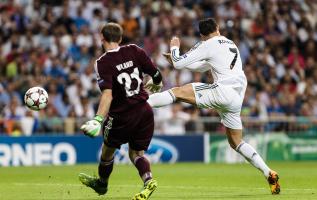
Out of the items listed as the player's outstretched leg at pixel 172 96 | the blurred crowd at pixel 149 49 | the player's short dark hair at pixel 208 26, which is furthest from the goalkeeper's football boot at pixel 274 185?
the blurred crowd at pixel 149 49

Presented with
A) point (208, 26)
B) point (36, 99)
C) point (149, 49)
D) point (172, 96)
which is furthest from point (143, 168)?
point (149, 49)

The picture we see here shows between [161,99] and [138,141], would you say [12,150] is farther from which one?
[138,141]

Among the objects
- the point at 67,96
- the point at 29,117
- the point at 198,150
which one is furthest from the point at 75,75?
the point at 198,150

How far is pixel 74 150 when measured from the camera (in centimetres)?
2233

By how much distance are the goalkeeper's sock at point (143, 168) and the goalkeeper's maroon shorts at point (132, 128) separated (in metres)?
0.14

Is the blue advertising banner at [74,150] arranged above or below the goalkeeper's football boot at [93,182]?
below

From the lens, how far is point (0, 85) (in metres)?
22.6

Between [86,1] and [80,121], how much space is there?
496cm

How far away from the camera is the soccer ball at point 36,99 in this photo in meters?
13.4

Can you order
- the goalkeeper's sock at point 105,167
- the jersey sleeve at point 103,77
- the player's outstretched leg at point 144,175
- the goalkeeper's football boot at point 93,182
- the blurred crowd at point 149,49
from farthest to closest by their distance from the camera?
1. the blurred crowd at point 149,49
2. the goalkeeper's football boot at point 93,182
3. the goalkeeper's sock at point 105,167
4. the jersey sleeve at point 103,77
5. the player's outstretched leg at point 144,175

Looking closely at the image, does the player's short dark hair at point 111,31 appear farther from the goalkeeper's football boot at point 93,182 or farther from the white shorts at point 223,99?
the white shorts at point 223,99

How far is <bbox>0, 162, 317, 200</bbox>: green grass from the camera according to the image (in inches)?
462

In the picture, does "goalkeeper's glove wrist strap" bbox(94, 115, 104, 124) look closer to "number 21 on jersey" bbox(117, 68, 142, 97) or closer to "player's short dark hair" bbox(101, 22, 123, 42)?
"number 21 on jersey" bbox(117, 68, 142, 97)

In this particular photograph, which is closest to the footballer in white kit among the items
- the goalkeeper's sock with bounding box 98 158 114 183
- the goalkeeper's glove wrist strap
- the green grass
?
the green grass
